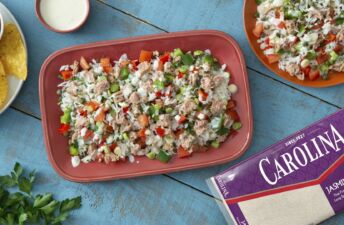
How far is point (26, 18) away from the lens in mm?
2281

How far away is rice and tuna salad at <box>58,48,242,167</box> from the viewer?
212 centimetres

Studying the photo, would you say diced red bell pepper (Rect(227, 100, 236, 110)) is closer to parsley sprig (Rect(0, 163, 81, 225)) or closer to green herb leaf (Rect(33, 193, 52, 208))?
parsley sprig (Rect(0, 163, 81, 225))

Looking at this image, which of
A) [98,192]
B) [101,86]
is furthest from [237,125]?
[98,192]

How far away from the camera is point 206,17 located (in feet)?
7.40

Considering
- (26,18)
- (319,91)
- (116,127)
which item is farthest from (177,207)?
(26,18)

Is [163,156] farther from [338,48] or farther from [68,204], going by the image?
[338,48]

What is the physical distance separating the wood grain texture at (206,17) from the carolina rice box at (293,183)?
0.64 ft

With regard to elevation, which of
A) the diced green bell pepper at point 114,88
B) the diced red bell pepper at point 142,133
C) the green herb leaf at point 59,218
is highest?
the diced green bell pepper at point 114,88

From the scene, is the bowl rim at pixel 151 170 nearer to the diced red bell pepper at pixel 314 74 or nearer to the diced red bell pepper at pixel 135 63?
the diced red bell pepper at pixel 135 63

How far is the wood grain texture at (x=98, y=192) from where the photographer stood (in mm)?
2279

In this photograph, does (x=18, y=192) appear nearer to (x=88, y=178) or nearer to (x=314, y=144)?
(x=88, y=178)

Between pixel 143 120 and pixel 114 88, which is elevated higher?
pixel 114 88

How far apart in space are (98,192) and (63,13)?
87cm

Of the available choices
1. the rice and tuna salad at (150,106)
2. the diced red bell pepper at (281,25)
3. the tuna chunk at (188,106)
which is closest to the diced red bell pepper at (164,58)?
the rice and tuna salad at (150,106)
